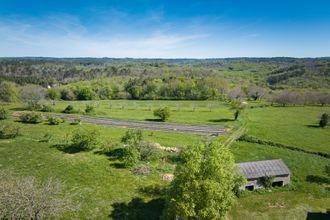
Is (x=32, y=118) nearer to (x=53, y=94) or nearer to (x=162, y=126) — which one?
(x=162, y=126)

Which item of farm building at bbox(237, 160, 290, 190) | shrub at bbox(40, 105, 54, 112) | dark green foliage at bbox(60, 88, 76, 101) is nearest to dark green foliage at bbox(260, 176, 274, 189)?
farm building at bbox(237, 160, 290, 190)

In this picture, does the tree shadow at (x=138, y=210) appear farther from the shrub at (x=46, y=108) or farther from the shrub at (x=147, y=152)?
the shrub at (x=46, y=108)

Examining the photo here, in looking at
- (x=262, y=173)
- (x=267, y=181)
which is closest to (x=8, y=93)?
(x=262, y=173)

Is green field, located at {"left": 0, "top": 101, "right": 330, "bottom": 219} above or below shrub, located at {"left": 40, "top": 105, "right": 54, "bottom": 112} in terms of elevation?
above

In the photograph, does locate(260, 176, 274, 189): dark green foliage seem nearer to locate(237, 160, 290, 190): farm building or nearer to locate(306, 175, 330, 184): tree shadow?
locate(237, 160, 290, 190): farm building

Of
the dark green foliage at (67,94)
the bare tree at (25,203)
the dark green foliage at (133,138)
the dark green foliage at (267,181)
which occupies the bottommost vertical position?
the dark green foliage at (67,94)

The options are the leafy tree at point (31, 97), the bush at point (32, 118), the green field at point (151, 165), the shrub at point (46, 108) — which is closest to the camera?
the green field at point (151, 165)

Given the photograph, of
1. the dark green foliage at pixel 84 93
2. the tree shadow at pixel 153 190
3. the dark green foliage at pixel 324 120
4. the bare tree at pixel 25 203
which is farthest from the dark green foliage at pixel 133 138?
the dark green foliage at pixel 84 93
